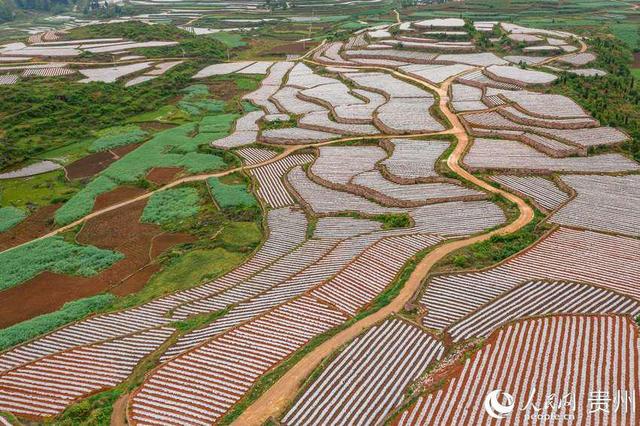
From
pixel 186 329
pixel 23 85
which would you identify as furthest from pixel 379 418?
pixel 23 85

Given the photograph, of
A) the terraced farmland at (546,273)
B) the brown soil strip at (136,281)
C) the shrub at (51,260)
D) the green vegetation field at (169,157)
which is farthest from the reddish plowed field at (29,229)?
the terraced farmland at (546,273)

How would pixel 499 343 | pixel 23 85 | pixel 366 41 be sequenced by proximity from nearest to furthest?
pixel 499 343, pixel 23 85, pixel 366 41

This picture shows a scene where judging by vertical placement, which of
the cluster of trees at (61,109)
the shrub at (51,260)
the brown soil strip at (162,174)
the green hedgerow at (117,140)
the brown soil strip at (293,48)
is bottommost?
the shrub at (51,260)

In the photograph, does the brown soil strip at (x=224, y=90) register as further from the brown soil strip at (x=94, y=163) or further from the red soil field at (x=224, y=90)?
the brown soil strip at (x=94, y=163)

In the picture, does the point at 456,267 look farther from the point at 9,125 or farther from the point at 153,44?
the point at 153,44

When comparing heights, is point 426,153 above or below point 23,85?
below

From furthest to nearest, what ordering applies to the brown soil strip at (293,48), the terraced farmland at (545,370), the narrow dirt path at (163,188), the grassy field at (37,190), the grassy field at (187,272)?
1. the brown soil strip at (293,48)
2. the grassy field at (37,190)
3. the narrow dirt path at (163,188)
4. the grassy field at (187,272)
5. the terraced farmland at (545,370)

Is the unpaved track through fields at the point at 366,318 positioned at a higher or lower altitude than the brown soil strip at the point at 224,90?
lower

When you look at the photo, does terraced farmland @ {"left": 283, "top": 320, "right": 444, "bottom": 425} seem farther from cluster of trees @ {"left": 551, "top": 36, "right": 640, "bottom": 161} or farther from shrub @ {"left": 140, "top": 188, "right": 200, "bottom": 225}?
cluster of trees @ {"left": 551, "top": 36, "right": 640, "bottom": 161}
